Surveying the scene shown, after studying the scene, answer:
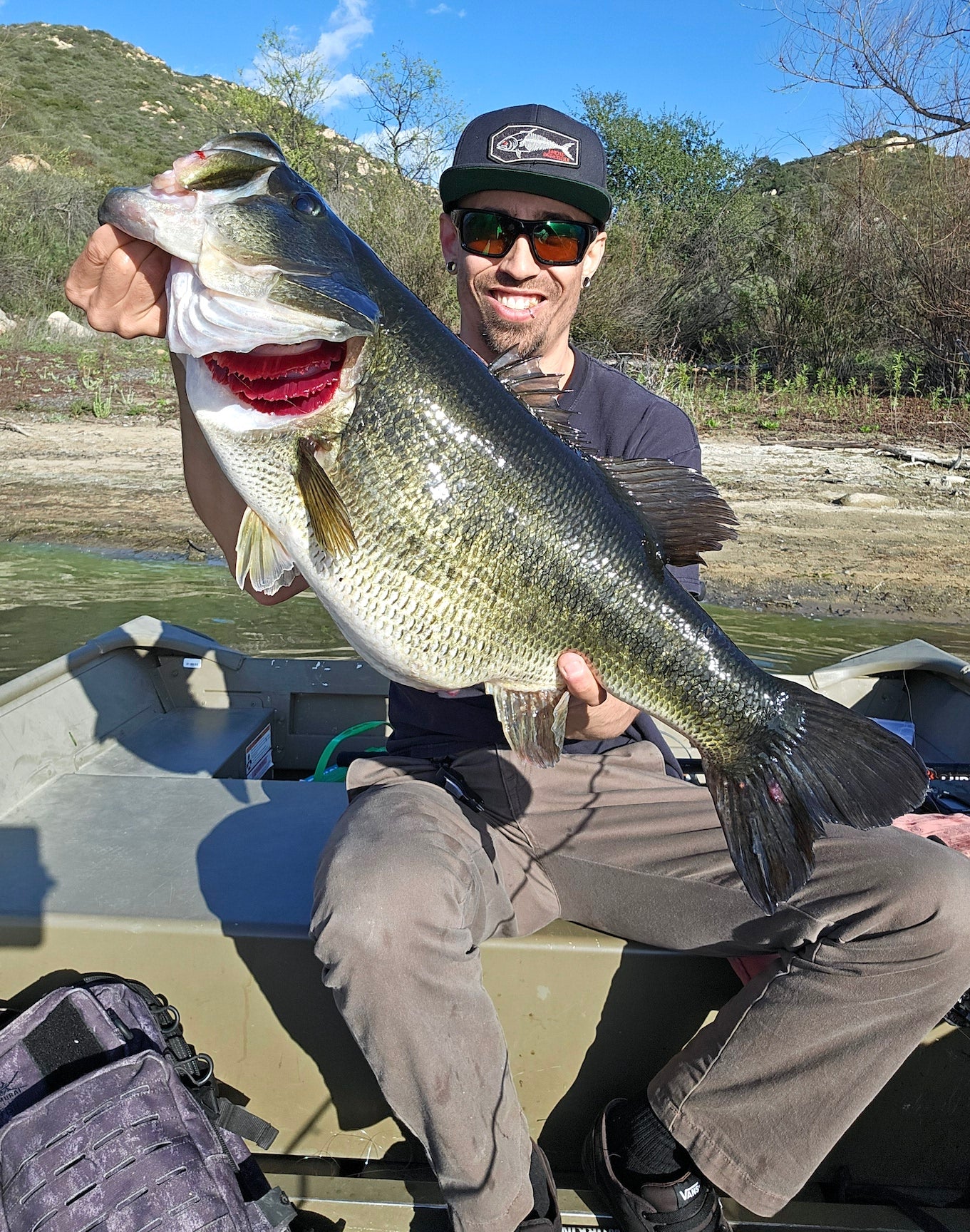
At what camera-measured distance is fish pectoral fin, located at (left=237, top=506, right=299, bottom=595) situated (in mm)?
1870

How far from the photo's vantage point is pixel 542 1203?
6.08 ft

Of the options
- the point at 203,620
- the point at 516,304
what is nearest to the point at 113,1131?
the point at 516,304

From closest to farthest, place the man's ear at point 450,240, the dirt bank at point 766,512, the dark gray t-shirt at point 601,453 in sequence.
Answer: the dark gray t-shirt at point 601,453 < the man's ear at point 450,240 < the dirt bank at point 766,512

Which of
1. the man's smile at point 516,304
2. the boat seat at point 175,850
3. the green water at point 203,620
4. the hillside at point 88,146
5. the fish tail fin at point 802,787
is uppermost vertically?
the hillside at point 88,146

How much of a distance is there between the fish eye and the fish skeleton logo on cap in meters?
1.11

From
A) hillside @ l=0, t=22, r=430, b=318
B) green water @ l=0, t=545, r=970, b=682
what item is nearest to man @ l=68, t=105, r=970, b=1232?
green water @ l=0, t=545, r=970, b=682

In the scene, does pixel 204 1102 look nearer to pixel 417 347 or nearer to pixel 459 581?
pixel 459 581

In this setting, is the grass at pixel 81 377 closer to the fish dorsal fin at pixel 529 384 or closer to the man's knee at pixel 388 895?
the fish dorsal fin at pixel 529 384

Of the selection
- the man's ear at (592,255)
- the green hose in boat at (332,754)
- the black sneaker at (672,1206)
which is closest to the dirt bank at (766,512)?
the green hose in boat at (332,754)

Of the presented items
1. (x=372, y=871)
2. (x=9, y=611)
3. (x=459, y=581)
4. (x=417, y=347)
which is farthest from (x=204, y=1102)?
(x=9, y=611)

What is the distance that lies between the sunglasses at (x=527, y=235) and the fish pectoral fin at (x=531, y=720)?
1401mm

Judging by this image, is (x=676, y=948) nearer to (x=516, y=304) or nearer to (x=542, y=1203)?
(x=542, y=1203)

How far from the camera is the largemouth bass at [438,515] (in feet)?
5.41

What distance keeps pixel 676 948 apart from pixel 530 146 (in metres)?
2.15
